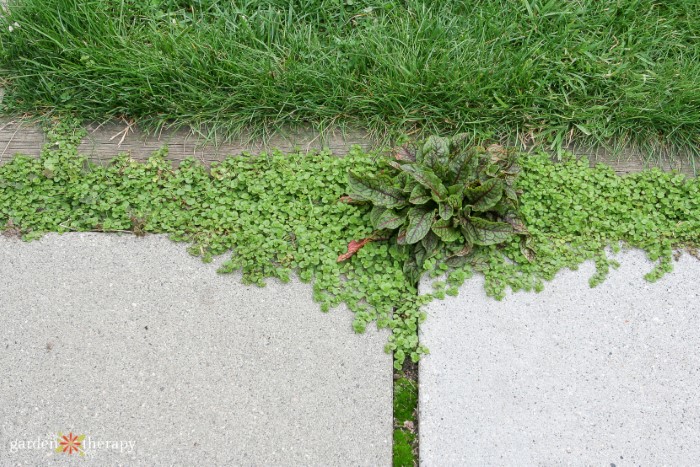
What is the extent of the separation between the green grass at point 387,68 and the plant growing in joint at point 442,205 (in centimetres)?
36

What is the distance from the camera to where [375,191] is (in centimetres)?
279

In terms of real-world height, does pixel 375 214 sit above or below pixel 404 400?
above

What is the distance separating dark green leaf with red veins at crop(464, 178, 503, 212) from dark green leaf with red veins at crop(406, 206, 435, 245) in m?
0.20

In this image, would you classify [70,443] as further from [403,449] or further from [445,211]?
[445,211]

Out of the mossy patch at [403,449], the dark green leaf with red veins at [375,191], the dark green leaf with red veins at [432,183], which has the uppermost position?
the dark green leaf with red veins at [432,183]

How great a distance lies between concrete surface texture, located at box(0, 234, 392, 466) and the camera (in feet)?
8.07

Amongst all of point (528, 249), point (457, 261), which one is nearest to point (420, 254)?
point (457, 261)

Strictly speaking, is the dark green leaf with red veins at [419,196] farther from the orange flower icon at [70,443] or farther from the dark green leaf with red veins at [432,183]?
the orange flower icon at [70,443]

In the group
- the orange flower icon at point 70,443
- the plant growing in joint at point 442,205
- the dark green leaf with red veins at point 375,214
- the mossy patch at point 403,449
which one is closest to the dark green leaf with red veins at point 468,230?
the plant growing in joint at point 442,205

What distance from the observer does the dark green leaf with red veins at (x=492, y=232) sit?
8.92 ft

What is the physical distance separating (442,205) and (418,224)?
0.47ft

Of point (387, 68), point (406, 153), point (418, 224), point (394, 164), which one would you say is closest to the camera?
point (418, 224)

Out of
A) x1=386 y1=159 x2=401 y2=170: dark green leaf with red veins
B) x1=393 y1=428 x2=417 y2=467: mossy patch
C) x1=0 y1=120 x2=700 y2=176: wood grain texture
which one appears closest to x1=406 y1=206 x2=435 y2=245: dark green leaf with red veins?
x1=386 y1=159 x2=401 y2=170: dark green leaf with red veins

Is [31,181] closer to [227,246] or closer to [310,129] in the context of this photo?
[227,246]
